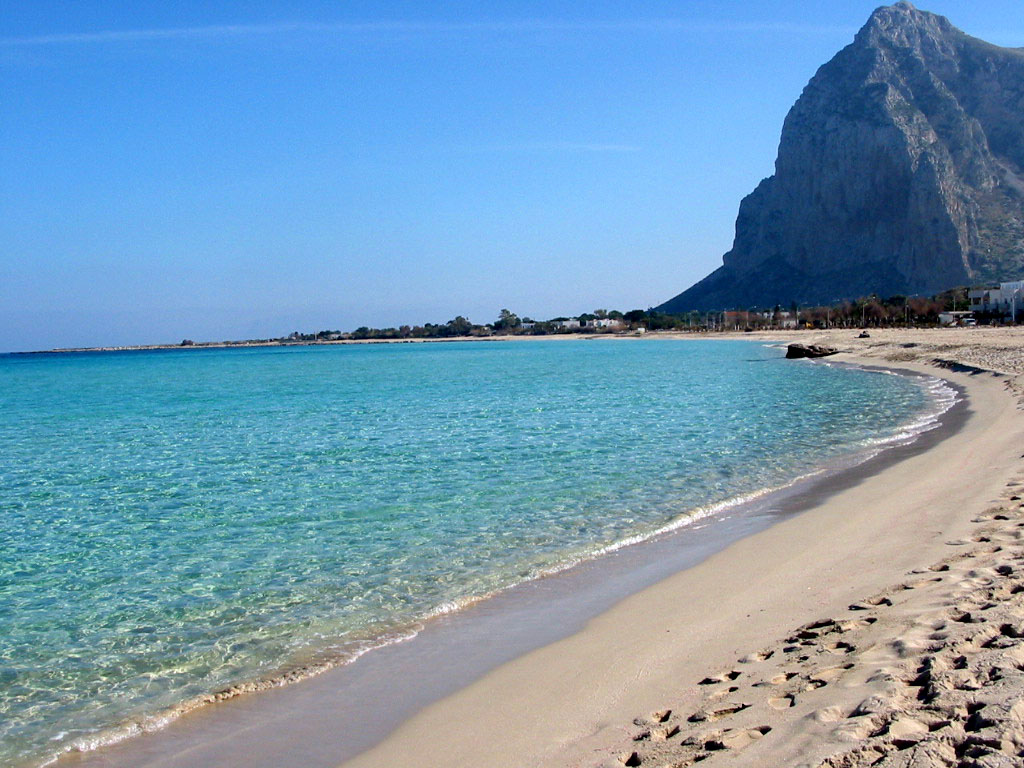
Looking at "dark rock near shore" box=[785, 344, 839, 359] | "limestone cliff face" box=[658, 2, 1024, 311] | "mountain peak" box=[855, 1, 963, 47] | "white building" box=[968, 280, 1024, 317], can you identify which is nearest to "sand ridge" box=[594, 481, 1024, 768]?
"dark rock near shore" box=[785, 344, 839, 359]

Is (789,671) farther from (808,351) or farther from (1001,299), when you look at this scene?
(1001,299)

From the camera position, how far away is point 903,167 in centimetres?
15412

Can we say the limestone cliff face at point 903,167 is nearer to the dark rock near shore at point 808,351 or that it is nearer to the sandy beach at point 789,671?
the dark rock near shore at point 808,351

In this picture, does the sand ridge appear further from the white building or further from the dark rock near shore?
the white building

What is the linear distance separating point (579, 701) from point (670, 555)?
418 cm

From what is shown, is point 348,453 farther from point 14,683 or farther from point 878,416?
point 878,416

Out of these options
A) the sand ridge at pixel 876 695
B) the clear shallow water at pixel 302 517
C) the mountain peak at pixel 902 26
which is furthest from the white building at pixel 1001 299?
the sand ridge at pixel 876 695

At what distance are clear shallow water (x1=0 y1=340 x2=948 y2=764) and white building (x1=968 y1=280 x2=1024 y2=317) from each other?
70176 millimetres

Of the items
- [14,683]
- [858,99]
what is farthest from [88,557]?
[858,99]

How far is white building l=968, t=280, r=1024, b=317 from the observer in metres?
86.0

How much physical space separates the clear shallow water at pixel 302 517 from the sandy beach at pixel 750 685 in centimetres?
106

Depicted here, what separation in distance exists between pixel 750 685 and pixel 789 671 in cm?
28

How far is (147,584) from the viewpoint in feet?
28.6

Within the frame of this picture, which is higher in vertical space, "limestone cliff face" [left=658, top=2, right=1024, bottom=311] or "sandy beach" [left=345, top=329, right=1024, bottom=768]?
"limestone cliff face" [left=658, top=2, right=1024, bottom=311]
